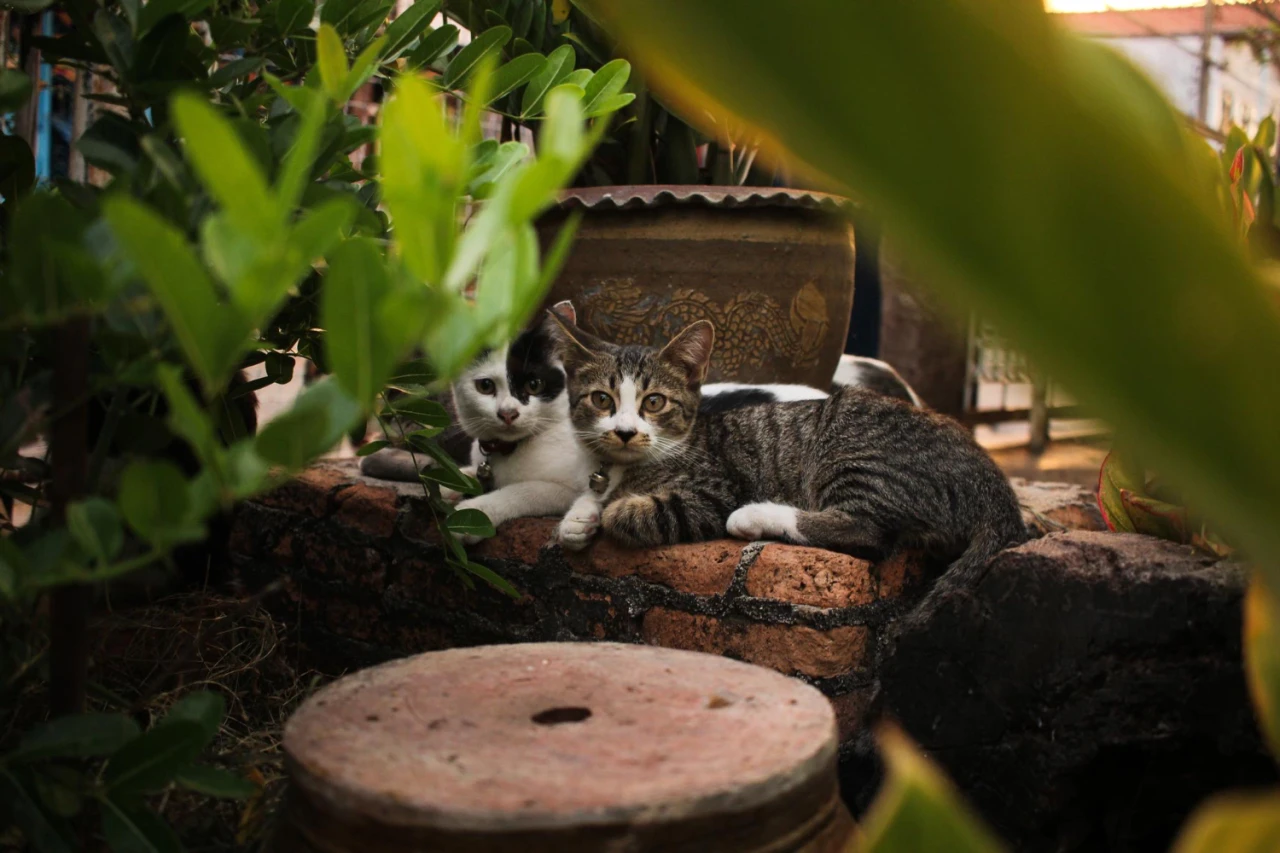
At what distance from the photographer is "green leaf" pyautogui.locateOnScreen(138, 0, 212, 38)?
0.86 m

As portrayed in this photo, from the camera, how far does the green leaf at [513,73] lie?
1200 mm

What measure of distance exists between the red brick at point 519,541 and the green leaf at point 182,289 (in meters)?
1.46

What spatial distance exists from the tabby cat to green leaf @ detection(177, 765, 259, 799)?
3.38 ft

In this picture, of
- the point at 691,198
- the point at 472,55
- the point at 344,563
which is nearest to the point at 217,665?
the point at 344,563

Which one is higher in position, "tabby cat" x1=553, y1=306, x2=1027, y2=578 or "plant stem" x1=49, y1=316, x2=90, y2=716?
"plant stem" x1=49, y1=316, x2=90, y2=716

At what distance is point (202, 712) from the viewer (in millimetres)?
804

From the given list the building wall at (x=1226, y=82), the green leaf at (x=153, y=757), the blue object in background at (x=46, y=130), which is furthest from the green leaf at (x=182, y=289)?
the building wall at (x=1226, y=82)

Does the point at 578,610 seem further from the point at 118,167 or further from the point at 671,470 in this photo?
the point at 118,167

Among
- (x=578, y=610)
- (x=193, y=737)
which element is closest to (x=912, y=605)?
(x=578, y=610)

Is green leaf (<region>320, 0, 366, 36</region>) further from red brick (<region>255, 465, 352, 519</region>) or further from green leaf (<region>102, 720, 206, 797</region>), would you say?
red brick (<region>255, 465, 352, 519</region>)

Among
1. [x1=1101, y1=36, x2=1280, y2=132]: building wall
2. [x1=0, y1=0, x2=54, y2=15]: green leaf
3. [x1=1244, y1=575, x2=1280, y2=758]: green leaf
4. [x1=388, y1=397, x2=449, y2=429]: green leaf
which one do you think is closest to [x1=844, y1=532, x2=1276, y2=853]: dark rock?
[x1=388, y1=397, x2=449, y2=429]: green leaf

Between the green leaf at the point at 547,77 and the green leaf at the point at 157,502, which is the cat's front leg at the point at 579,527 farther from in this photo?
the green leaf at the point at 157,502

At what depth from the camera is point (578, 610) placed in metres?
1.87

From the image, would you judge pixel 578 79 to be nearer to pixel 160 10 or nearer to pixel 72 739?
pixel 160 10
